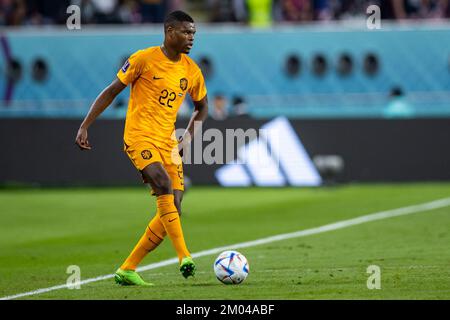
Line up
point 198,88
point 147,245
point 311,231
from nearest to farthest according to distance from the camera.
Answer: point 147,245
point 198,88
point 311,231

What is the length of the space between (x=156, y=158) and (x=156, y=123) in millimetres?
347

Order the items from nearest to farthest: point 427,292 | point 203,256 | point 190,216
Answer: point 427,292 < point 203,256 < point 190,216

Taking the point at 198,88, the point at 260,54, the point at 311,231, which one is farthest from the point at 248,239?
the point at 260,54

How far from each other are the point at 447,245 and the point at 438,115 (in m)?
13.2

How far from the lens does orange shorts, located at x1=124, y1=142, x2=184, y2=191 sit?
10.2 metres

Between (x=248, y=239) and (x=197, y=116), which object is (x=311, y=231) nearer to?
(x=248, y=239)

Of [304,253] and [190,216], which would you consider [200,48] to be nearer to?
[190,216]

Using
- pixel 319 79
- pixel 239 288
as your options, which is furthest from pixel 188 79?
pixel 319 79

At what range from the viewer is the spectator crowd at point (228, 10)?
28359 mm

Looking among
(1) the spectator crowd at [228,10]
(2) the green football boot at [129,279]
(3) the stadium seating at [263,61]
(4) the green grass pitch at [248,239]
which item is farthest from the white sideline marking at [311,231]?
(1) the spectator crowd at [228,10]

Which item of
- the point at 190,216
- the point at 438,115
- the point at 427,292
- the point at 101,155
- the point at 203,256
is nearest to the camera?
the point at 427,292

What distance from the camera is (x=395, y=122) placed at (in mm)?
24469

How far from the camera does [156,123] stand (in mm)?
10352

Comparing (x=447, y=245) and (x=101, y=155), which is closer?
(x=447, y=245)
